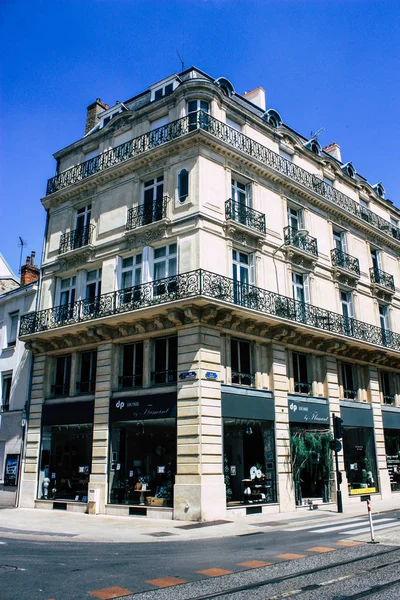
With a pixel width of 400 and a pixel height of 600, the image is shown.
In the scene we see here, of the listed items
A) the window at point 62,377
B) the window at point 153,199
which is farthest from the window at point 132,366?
the window at point 153,199

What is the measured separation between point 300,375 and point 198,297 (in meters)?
6.93

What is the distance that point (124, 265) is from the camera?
20.8m

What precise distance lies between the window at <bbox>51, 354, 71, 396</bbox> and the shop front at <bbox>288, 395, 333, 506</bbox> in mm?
9200

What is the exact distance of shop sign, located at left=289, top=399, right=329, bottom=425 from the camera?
64.6 ft

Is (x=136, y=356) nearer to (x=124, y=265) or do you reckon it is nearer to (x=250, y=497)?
(x=124, y=265)

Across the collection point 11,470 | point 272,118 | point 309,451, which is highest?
point 272,118

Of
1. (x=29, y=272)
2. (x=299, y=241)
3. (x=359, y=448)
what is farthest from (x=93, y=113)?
(x=359, y=448)

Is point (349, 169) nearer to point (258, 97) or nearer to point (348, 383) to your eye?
point (258, 97)

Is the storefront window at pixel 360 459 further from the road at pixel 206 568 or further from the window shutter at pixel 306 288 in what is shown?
the road at pixel 206 568

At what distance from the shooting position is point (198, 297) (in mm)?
16500

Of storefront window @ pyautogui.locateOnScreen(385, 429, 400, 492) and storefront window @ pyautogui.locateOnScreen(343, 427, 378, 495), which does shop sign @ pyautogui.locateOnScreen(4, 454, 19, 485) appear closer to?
storefront window @ pyautogui.locateOnScreen(343, 427, 378, 495)

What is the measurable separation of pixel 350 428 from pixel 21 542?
15350 millimetres

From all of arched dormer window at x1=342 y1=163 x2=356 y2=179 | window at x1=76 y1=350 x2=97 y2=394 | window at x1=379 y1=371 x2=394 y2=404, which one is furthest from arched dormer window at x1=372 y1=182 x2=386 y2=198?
window at x1=76 y1=350 x2=97 y2=394

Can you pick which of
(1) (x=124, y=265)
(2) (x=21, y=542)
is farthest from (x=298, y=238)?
(2) (x=21, y=542)
